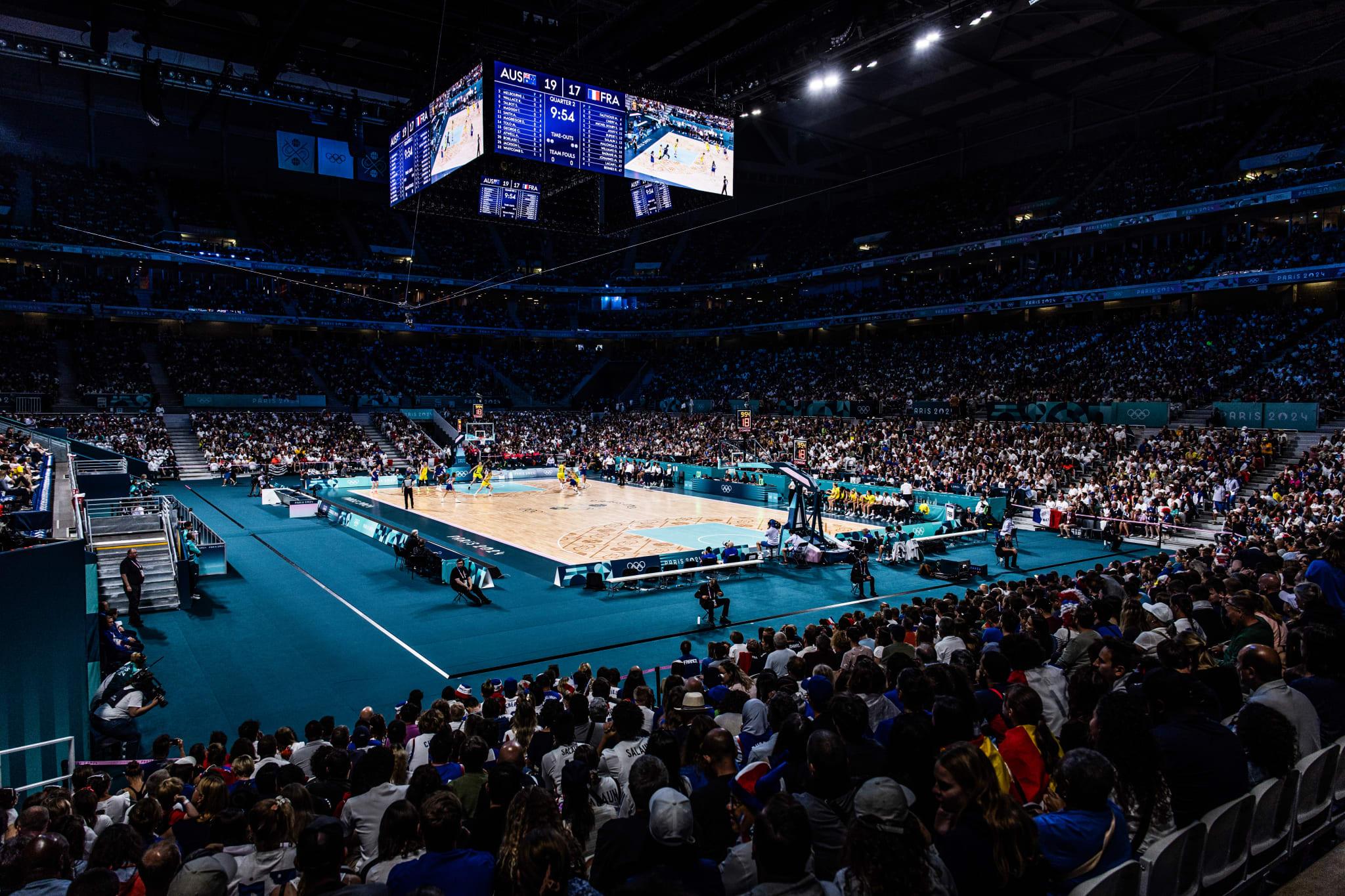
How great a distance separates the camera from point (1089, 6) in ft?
97.8

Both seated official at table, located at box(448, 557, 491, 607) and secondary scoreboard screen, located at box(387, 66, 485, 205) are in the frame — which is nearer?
seated official at table, located at box(448, 557, 491, 607)

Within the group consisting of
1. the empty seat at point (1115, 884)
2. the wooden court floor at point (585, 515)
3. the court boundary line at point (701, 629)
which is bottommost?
the court boundary line at point (701, 629)

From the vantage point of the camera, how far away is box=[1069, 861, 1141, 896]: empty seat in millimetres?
3453

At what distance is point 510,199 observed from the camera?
2767cm

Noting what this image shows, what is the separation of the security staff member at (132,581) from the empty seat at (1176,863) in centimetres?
1725

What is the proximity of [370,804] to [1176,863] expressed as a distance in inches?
175

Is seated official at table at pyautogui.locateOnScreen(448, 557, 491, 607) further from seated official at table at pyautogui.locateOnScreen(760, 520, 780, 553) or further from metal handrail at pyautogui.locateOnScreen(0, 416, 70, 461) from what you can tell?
metal handrail at pyautogui.locateOnScreen(0, 416, 70, 461)

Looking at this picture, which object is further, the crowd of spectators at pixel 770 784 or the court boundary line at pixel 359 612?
the court boundary line at pixel 359 612

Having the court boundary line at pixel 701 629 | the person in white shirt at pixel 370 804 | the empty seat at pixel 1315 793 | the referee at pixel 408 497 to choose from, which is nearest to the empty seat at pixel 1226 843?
the empty seat at pixel 1315 793

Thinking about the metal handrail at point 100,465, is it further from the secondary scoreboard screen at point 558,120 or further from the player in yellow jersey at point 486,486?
the secondary scoreboard screen at point 558,120

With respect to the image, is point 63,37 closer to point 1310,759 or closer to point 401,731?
point 401,731

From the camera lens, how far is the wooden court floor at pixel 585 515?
24.2 m

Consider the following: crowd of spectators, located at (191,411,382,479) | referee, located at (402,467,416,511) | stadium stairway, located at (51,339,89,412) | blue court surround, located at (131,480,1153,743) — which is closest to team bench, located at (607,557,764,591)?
blue court surround, located at (131,480,1153,743)

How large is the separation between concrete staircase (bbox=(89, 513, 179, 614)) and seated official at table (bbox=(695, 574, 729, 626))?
38.0 ft
